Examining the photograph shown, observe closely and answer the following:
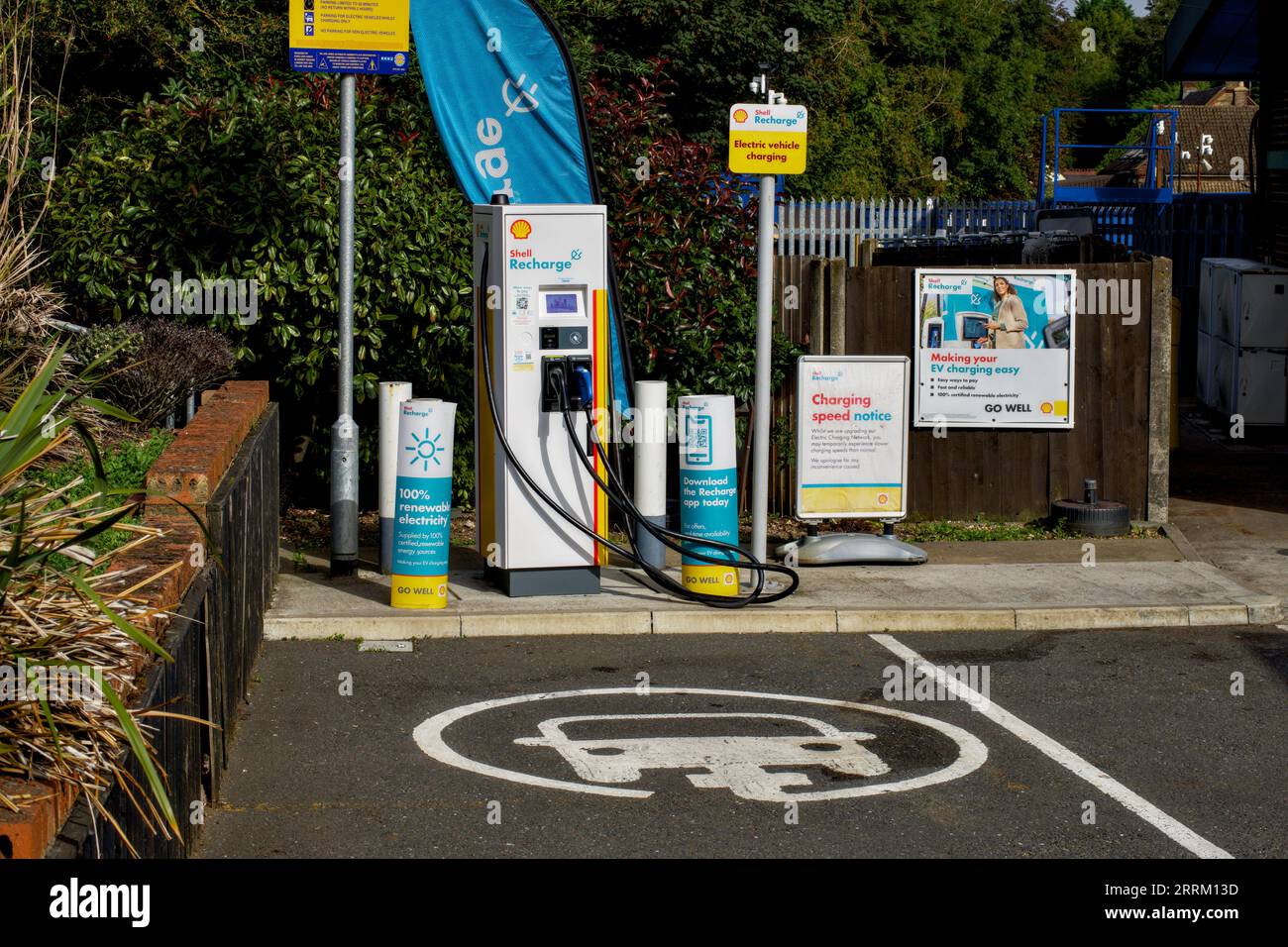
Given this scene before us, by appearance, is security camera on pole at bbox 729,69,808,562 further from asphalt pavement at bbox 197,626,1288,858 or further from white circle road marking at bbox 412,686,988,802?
white circle road marking at bbox 412,686,988,802

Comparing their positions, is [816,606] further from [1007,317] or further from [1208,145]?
[1208,145]

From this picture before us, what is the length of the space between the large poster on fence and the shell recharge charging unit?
363 centimetres

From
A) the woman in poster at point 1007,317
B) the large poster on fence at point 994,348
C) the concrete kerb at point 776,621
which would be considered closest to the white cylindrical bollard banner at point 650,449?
the concrete kerb at point 776,621

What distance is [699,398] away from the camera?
1003 cm

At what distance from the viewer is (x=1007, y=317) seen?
41.3 feet

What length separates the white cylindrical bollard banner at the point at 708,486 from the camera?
10.0 m

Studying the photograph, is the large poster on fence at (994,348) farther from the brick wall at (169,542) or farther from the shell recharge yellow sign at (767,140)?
the brick wall at (169,542)

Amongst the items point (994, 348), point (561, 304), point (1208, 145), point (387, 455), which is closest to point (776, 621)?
point (561, 304)

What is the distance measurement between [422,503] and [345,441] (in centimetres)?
127

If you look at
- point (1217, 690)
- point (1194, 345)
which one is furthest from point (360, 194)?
point (1194, 345)

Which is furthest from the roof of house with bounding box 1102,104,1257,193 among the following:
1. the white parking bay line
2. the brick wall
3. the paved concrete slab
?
the brick wall

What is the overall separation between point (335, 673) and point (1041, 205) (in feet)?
73.1

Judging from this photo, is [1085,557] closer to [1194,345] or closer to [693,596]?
[693,596]

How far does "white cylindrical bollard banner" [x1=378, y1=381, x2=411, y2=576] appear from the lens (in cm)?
1048
